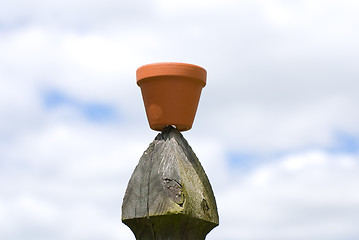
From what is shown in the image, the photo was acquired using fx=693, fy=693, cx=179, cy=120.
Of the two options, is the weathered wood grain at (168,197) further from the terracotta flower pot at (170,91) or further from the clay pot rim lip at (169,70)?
the clay pot rim lip at (169,70)

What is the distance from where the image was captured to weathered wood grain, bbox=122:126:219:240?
4145 mm

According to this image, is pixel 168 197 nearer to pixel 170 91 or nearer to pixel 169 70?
pixel 170 91

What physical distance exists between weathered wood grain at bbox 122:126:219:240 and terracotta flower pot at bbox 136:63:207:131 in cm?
11

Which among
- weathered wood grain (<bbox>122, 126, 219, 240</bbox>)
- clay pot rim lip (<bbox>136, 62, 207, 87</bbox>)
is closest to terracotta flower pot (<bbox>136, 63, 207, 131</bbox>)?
clay pot rim lip (<bbox>136, 62, 207, 87</bbox>)

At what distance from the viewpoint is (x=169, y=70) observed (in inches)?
174

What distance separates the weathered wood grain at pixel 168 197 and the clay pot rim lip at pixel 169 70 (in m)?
0.38

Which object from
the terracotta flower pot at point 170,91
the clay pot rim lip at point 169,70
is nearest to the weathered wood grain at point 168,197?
the terracotta flower pot at point 170,91

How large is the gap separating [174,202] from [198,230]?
12.4 inches

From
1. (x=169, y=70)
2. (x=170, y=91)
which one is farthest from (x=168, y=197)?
(x=169, y=70)

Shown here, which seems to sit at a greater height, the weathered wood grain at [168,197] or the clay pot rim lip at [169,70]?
the clay pot rim lip at [169,70]

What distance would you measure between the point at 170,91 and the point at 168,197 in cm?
72

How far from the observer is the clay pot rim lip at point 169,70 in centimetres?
441

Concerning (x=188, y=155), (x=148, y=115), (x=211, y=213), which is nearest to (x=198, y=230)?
(x=211, y=213)

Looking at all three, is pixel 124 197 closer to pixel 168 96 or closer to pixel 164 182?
pixel 164 182
